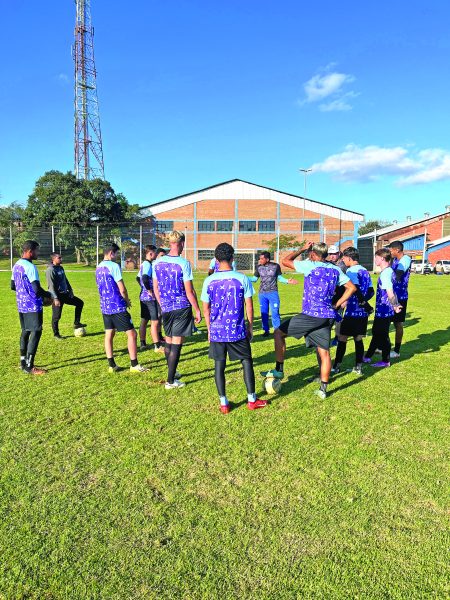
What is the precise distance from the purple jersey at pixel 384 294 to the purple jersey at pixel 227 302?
9.77 feet

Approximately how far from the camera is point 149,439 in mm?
4047

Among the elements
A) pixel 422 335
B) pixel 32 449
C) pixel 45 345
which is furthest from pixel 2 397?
pixel 422 335

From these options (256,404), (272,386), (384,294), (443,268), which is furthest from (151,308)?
(443,268)

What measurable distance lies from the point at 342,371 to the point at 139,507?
437 centimetres

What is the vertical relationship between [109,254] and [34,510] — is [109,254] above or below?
above

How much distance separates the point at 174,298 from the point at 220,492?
2.82m

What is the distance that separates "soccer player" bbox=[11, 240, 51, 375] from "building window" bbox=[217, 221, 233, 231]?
4023cm

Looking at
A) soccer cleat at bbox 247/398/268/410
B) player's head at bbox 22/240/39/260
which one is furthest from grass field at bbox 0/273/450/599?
player's head at bbox 22/240/39/260

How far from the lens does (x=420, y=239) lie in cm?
5309

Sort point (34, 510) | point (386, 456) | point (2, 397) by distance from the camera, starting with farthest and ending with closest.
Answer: point (2, 397)
point (386, 456)
point (34, 510)

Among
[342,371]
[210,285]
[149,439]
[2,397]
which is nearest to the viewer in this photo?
[149,439]

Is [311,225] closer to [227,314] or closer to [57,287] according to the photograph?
[57,287]

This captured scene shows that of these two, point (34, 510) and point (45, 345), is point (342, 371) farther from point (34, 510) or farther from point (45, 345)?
point (45, 345)

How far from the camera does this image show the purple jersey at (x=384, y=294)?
254 inches
